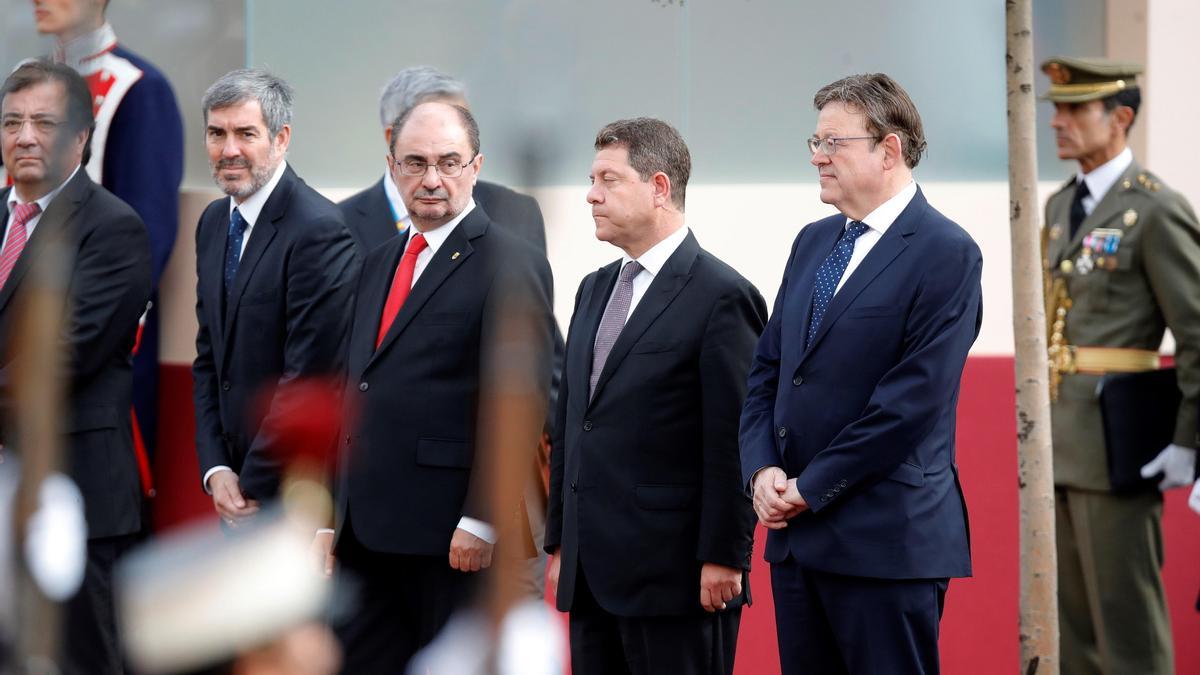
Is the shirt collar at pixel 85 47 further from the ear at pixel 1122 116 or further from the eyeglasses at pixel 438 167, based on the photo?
the ear at pixel 1122 116

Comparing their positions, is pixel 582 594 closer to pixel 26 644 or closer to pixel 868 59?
pixel 26 644

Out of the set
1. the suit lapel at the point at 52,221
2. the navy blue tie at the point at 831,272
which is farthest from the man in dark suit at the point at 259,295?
the navy blue tie at the point at 831,272

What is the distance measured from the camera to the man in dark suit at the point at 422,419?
3.71m

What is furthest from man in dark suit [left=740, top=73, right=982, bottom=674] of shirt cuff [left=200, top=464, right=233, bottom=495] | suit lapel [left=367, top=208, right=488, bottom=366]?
shirt cuff [left=200, top=464, right=233, bottom=495]

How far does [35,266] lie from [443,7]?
1932 mm

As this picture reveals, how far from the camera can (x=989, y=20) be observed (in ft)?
15.8

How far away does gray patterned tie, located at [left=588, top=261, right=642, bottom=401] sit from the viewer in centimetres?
367

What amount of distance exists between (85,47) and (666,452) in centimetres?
294

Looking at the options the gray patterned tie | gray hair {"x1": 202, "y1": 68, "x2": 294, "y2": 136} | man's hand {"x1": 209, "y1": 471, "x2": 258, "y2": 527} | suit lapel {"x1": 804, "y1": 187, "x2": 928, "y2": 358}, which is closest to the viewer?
suit lapel {"x1": 804, "y1": 187, "x2": 928, "y2": 358}

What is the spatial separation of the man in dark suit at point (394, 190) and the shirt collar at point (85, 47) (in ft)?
4.19

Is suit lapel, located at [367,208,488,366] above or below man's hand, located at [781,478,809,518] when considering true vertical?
above

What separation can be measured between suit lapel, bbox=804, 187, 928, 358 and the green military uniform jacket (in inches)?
57.1

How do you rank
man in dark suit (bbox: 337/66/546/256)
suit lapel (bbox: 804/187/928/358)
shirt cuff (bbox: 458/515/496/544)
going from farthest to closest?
man in dark suit (bbox: 337/66/546/256) → shirt cuff (bbox: 458/515/496/544) → suit lapel (bbox: 804/187/928/358)

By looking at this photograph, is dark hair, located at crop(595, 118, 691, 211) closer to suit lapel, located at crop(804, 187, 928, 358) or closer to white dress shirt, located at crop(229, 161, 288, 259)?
suit lapel, located at crop(804, 187, 928, 358)
